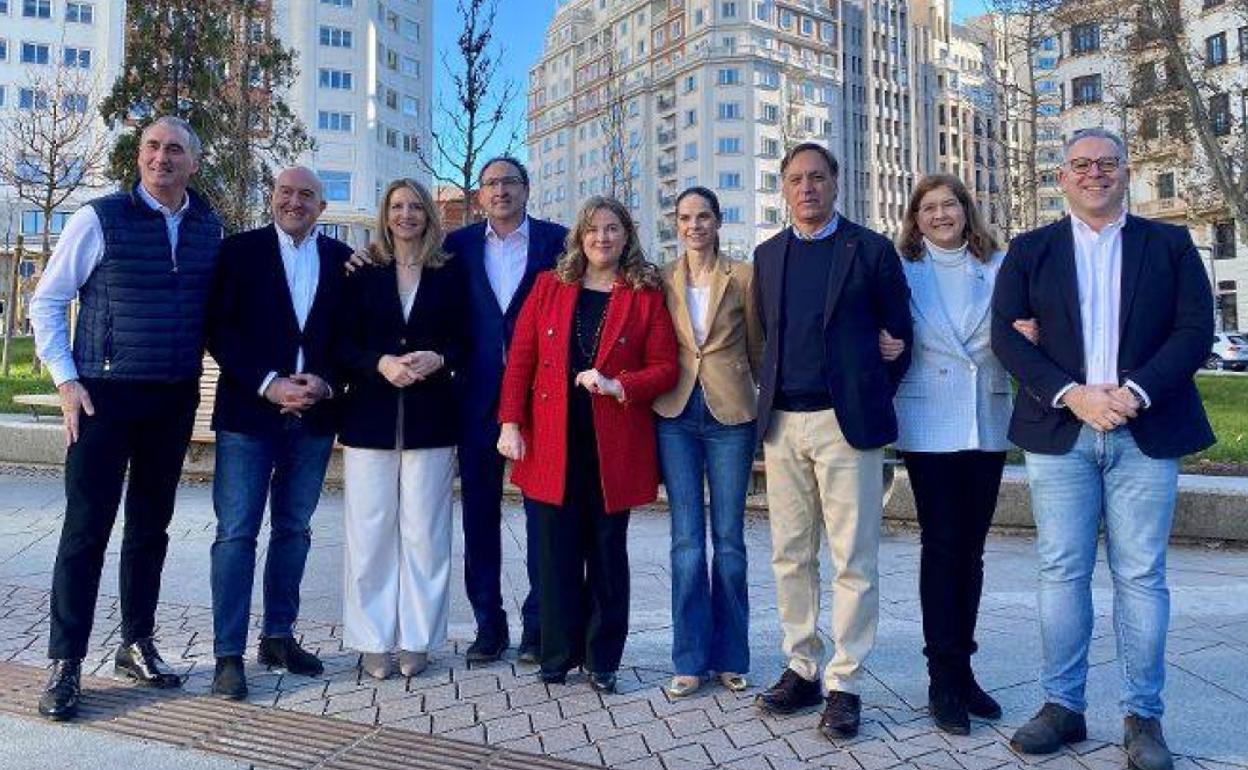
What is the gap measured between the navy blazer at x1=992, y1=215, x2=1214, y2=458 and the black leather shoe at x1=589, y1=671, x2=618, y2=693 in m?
2.01

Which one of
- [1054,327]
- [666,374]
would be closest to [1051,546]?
[1054,327]

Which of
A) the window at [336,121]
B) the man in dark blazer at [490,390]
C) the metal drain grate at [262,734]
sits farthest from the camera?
the window at [336,121]

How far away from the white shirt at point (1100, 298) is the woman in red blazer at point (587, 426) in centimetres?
168

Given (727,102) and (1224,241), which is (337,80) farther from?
(1224,241)

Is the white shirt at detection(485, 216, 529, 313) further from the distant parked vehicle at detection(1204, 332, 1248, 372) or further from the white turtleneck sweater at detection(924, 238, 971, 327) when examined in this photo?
the distant parked vehicle at detection(1204, 332, 1248, 372)

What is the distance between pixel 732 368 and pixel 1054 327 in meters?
1.33

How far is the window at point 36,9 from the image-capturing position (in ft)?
209

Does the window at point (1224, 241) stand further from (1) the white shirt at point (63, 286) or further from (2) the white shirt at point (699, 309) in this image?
(1) the white shirt at point (63, 286)

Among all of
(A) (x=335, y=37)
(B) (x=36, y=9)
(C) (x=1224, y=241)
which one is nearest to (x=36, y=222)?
(B) (x=36, y=9)

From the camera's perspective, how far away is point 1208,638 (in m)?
5.41

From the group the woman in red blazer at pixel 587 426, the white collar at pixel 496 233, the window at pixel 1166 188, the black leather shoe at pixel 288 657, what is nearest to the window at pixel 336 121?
the window at pixel 1166 188

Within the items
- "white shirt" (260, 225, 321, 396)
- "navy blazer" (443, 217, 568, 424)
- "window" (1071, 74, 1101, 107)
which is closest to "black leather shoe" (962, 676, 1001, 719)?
"navy blazer" (443, 217, 568, 424)

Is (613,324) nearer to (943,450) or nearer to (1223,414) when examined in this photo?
(943,450)

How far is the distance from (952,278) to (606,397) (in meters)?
1.57
